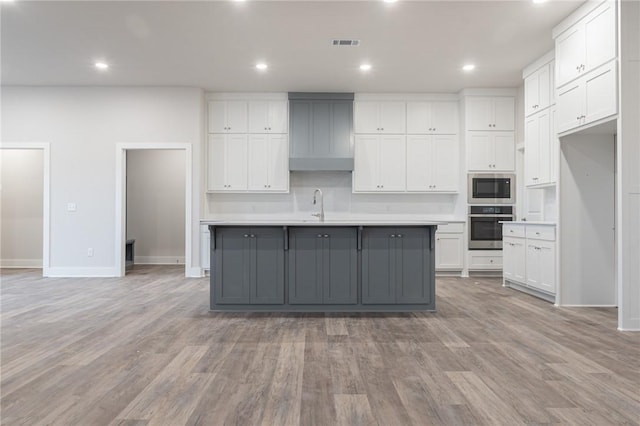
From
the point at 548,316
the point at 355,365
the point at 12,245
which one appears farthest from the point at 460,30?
the point at 12,245

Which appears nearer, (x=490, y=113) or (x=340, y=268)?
(x=340, y=268)

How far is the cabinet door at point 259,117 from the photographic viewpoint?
21.8 feet

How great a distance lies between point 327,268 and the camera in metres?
3.93

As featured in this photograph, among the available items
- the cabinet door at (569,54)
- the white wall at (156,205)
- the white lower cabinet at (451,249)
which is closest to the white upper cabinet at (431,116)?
the white lower cabinet at (451,249)

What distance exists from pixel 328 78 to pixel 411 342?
167 inches

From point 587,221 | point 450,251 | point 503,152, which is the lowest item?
point 450,251

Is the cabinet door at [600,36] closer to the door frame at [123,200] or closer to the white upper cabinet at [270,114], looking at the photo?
the white upper cabinet at [270,114]

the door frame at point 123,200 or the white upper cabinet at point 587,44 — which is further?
the door frame at point 123,200

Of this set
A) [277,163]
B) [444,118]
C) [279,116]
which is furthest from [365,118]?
[277,163]

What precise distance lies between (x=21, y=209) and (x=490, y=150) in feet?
27.8

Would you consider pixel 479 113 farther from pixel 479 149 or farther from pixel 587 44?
pixel 587 44

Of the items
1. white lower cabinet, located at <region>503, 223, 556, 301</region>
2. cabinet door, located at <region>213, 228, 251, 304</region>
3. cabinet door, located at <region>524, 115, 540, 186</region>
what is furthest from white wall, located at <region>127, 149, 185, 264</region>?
cabinet door, located at <region>524, 115, 540, 186</region>

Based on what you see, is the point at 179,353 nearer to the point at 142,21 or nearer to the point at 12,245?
the point at 142,21

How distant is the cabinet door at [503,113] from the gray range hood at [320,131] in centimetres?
232
